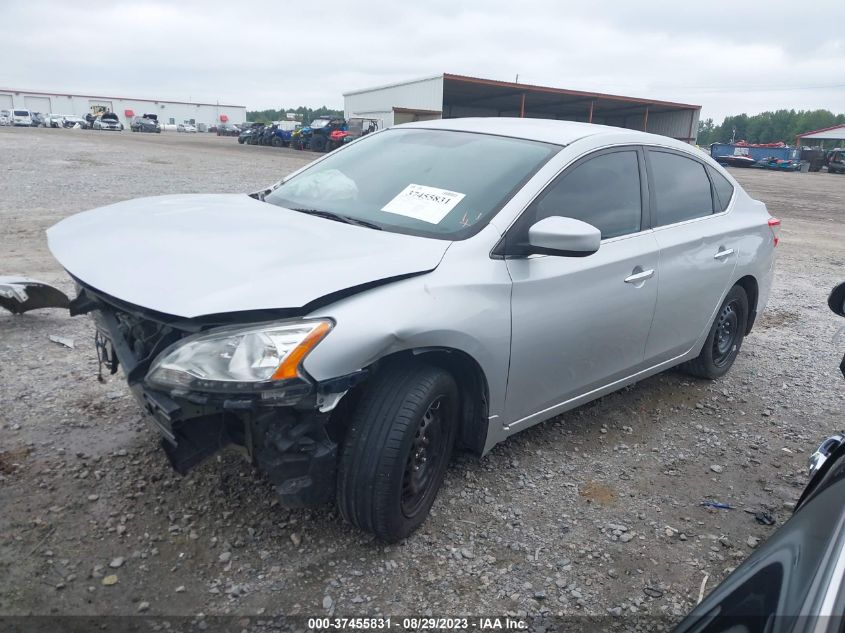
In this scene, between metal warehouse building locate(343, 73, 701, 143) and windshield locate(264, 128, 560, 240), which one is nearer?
windshield locate(264, 128, 560, 240)

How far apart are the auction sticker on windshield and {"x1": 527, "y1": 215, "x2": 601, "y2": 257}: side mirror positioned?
425mm

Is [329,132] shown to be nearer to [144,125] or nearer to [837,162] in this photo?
[837,162]

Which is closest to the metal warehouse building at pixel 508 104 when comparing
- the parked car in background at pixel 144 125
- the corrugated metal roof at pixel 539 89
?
the corrugated metal roof at pixel 539 89

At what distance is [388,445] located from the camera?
7.93 feet

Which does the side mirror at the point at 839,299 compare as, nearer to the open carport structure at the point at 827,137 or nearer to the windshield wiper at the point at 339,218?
the windshield wiper at the point at 339,218

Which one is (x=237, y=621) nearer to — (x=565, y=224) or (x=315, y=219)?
(x=315, y=219)

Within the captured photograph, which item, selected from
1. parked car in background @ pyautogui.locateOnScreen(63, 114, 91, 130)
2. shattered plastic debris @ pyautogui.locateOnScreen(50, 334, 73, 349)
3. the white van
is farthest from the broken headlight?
the white van

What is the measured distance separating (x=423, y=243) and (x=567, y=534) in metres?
1.41

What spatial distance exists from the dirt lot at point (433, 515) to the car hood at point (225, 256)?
1029mm

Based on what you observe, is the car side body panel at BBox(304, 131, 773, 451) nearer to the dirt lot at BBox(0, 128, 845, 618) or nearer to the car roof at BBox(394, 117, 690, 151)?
the car roof at BBox(394, 117, 690, 151)

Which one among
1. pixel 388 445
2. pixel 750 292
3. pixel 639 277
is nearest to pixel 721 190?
pixel 750 292

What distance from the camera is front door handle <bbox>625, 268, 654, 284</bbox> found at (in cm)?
340

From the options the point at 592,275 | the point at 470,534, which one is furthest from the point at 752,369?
the point at 470,534

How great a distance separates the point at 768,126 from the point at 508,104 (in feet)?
258
